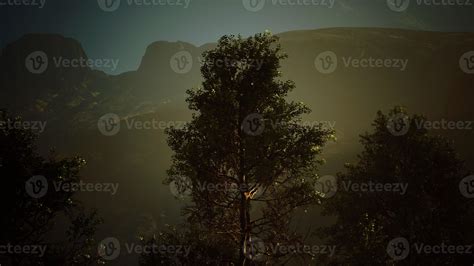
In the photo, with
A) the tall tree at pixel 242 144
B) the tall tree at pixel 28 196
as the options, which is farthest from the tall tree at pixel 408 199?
the tall tree at pixel 28 196

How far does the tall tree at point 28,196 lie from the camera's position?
17234mm

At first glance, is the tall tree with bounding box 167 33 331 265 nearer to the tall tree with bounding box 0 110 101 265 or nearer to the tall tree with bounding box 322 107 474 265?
the tall tree with bounding box 322 107 474 265

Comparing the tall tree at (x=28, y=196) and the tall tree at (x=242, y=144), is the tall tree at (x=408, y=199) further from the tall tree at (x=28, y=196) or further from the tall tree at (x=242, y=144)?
the tall tree at (x=28, y=196)

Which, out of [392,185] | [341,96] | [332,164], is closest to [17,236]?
[392,185]

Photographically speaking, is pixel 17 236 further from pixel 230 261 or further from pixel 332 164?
pixel 332 164

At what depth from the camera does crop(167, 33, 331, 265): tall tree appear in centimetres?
1394

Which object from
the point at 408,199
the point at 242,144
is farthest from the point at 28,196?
the point at 408,199

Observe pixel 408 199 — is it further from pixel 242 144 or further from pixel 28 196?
pixel 28 196

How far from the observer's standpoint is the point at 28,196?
17.7 meters

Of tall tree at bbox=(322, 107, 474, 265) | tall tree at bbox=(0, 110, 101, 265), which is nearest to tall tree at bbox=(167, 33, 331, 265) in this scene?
tall tree at bbox=(322, 107, 474, 265)

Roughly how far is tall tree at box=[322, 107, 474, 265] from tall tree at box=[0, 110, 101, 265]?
589 inches

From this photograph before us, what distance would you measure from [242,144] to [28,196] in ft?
38.7

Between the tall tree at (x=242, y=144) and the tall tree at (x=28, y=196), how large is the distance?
775 centimetres

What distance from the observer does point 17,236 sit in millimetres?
17578
